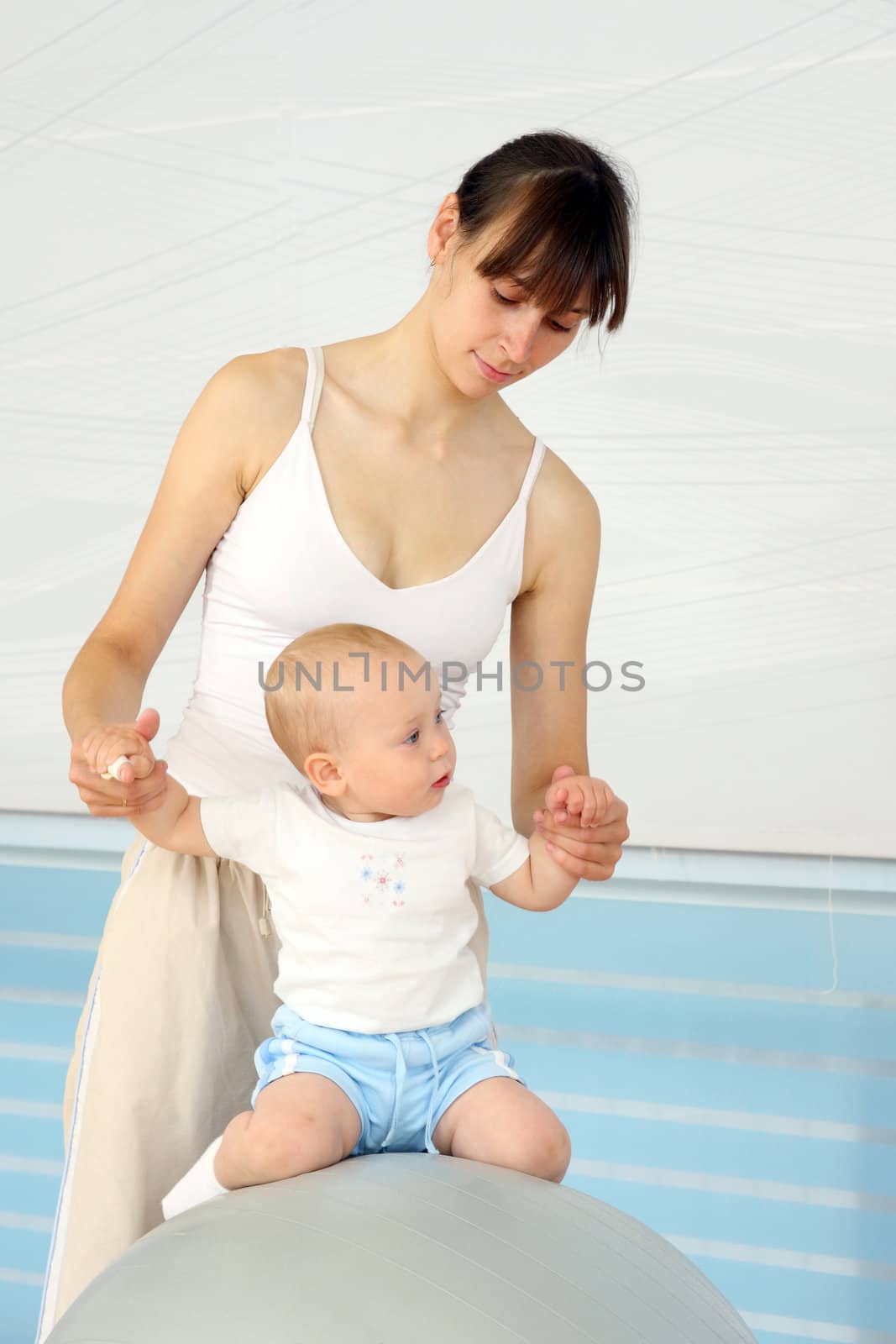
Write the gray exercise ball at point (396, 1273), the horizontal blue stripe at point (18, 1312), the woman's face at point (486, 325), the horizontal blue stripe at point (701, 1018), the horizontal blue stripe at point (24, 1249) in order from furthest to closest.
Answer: the horizontal blue stripe at point (701, 1018), the horizontal blue stripe at point (24, 1249), the horizontal blue stripe at point (18, 1312), the woman's face at point (486, 325), the gray exercise ball at point (396, 1273)

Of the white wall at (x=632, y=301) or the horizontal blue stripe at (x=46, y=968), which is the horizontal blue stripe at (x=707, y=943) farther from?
the horizontal blue stripe at (x=46, y=968)

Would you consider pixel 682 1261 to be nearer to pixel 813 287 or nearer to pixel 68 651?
pixel 813 287

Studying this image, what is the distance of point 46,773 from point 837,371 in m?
2.76

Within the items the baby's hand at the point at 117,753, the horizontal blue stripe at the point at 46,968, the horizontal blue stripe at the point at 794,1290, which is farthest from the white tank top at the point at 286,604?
the horizontal blue stripe at the point at 46,968

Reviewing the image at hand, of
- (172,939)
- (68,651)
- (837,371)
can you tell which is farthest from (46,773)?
(172,939)

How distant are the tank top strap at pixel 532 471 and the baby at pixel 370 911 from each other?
26 cm

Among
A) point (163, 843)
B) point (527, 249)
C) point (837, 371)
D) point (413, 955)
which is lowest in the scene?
point (413, 955)

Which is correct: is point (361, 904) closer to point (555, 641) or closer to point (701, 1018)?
point (555, 641)

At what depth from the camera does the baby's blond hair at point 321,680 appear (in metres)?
1.41

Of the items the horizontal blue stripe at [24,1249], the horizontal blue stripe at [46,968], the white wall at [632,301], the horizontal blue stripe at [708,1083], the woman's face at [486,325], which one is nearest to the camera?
the woman's face at [486,325]

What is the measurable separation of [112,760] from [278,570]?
318 mm

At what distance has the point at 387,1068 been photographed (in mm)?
1353

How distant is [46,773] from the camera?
466 cm

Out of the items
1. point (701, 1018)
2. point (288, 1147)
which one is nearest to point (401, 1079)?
point (288, 1147)
